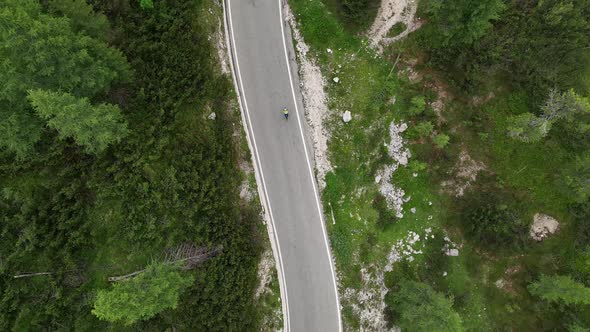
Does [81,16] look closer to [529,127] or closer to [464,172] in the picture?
[464,172]

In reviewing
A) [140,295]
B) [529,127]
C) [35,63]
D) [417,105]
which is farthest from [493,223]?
[35,63]

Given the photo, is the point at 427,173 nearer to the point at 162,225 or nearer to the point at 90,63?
the point at 162,225

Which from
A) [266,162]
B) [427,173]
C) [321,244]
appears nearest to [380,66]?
[427,173]

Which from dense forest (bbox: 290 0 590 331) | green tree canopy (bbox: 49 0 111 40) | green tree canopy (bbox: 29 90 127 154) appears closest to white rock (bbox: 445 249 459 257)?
dense forest (bbox: 290 0 590 331)

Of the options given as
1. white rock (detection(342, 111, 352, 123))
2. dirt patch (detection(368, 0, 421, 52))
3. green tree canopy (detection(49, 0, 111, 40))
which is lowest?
white rock (detection(342, 111, 352, 123))

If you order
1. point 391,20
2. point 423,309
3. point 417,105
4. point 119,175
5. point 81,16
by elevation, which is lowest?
point 423,309

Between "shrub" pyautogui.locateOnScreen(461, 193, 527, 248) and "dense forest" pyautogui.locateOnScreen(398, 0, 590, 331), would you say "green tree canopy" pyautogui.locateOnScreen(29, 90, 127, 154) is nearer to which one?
"dense forest" pyautogui.locateOnScreen(398, 0, 590, 331)

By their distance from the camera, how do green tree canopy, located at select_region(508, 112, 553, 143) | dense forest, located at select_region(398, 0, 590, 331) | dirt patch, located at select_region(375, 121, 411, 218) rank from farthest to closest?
dirt patch, located at select_region(375, 121, 411, 218), dense forest, located at select_region(398, 0, 590, 331), green tree canopy, located at select_region(508, 112, 553, 143)
